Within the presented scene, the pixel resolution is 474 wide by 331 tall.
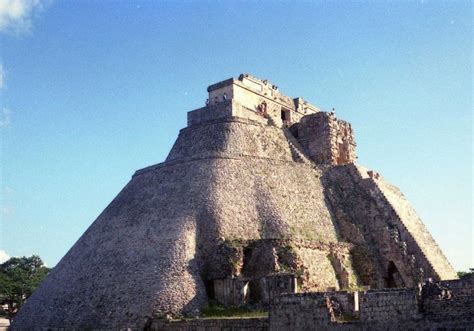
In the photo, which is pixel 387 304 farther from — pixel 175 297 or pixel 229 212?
pixel 229 212

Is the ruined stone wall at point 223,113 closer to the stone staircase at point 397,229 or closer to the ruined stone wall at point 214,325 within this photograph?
the stone staircase at point 397,229

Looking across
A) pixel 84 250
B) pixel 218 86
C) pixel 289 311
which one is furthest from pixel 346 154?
pixel 289 311

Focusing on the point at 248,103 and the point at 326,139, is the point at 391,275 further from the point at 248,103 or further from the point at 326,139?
the point at 248,103

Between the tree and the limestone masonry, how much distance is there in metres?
22.7

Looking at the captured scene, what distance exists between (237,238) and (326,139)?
1352 cm

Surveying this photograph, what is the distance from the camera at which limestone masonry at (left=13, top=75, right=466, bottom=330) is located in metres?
27.0

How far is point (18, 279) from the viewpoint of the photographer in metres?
55.6

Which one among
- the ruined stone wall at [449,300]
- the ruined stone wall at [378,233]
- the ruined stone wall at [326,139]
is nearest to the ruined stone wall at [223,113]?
the ruined stone wall at [326,139]

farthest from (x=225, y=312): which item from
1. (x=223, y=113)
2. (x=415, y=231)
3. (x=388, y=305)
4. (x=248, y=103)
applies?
(x=248, y=103)

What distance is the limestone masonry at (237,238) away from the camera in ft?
88.4

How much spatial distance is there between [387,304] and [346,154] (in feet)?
83.1

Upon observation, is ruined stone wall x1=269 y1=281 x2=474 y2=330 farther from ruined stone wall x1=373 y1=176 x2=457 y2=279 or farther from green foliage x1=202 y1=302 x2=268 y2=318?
ruined stone wall x1=373 y1=176 x2=457 y2=279

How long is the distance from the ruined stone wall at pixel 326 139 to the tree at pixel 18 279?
3000 centimetres

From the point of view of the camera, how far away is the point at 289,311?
62.7 ft
